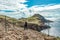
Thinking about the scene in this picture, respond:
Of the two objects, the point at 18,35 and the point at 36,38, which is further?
the point at 36,38

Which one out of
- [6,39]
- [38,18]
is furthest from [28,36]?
[38,18]

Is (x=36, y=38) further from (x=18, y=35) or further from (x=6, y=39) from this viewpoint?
(x=6, y=39)

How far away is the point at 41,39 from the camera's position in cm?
2384

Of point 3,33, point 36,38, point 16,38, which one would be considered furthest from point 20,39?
point 36,38

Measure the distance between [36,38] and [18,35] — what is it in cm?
282

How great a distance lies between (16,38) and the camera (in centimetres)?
2055

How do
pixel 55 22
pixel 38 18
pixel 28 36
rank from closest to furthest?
pixel 28 36 < pixel 55 22 < pixel 38 18

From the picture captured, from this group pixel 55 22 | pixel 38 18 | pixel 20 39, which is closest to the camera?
pixel 20 39

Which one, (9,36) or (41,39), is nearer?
(9,36)

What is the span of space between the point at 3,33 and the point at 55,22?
94.7 metres

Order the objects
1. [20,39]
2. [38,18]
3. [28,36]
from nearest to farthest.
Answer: [20,39] → [28,36] → [38,18]

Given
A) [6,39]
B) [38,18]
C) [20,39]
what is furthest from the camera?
[38,18]

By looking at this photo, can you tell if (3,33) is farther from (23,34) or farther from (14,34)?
(23,34)

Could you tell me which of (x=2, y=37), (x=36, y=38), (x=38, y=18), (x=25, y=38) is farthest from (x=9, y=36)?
(x=38, y=18)
